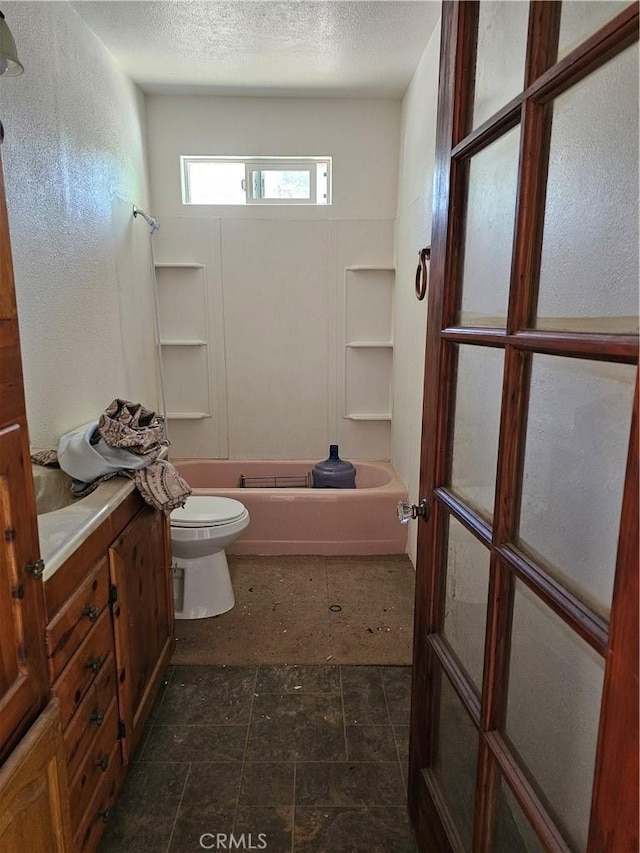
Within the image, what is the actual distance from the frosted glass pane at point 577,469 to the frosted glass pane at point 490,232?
20 cm

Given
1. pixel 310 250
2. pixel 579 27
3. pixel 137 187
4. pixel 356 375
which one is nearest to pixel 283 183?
pixel 310 250

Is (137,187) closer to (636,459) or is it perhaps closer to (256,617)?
(256,617)

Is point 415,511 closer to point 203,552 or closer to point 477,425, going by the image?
point 477,425

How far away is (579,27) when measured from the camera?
72 centimetres

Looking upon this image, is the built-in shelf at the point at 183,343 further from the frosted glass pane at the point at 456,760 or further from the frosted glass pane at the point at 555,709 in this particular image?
the frosted glass pane at the point at 555,709

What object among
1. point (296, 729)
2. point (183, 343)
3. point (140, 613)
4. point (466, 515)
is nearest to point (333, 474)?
point (183, 343)

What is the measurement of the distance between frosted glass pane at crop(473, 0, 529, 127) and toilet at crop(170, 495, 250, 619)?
1833 millimetres

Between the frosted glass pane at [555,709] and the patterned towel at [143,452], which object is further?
the patterned towel at [143,452]

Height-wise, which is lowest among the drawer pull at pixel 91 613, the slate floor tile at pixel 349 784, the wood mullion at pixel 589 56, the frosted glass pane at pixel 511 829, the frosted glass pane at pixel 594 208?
the slate floor tile at pixel 349 784

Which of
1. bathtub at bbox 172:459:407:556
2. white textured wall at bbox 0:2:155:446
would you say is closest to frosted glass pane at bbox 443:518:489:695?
white textured wall at bbox 0:2:155:446

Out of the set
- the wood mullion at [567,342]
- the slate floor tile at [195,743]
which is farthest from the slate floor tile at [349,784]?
the wood mullion at [567,342]

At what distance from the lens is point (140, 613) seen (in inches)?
67.0

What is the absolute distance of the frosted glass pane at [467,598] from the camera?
41.6 inches

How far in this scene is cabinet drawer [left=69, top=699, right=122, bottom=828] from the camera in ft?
3.96
